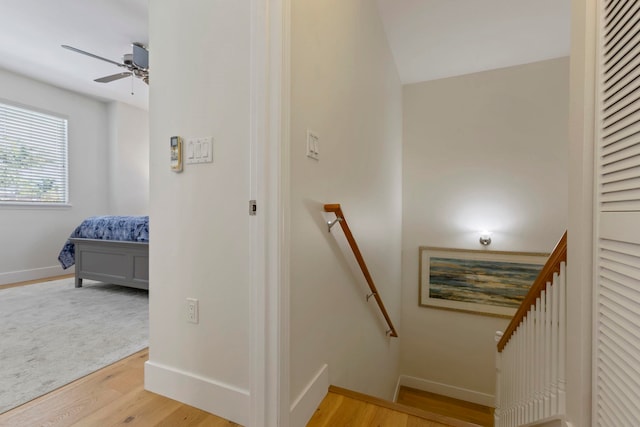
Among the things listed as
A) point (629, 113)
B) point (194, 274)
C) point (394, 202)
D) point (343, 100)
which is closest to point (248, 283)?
point (194, 274)

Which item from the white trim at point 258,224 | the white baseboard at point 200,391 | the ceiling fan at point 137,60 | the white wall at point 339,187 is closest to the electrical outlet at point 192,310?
the white baseboard at point 200,391

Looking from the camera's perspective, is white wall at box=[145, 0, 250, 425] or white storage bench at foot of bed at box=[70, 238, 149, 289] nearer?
white wall at box=[145, 0, 250, 425]

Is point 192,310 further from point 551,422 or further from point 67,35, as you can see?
point 67,35

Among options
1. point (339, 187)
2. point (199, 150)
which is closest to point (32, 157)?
point (199, 150)

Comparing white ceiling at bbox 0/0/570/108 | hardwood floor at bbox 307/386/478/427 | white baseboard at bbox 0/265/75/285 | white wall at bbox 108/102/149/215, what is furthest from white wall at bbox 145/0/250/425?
white wall at bbox 108/102/149/215

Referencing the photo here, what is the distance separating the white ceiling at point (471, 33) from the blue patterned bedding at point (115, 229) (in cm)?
329

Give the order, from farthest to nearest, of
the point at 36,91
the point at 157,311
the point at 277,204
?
the point at 36,91 < the point at 157,311 < the point at 277,204

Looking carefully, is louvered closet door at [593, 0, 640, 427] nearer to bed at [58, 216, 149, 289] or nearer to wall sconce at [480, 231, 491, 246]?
wall sconce at [480, 231, 491, 246]

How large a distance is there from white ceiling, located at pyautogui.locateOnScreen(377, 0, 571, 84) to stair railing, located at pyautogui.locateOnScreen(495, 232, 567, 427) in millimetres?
2360

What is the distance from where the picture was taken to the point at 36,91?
13.4 feet

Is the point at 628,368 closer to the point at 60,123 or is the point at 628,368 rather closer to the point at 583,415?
the point at 583,415

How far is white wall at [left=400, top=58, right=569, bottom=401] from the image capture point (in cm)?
344

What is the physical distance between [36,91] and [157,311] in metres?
4.62

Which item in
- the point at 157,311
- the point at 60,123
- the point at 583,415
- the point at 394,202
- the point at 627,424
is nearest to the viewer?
the point at 627,424
